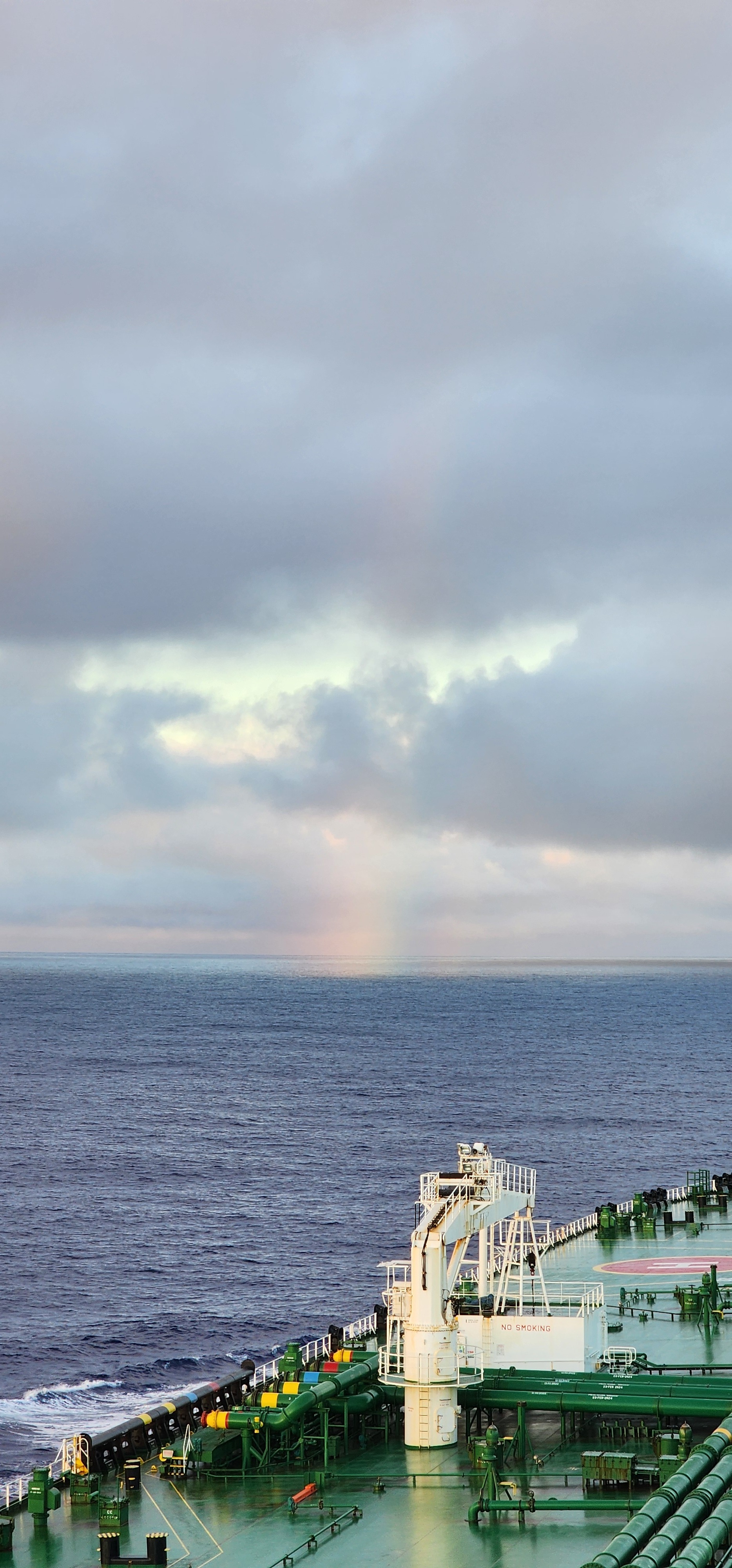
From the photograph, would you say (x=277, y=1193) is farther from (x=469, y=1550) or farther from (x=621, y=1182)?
(x=469, y=1550)

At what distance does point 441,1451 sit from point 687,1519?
14112 millimetres

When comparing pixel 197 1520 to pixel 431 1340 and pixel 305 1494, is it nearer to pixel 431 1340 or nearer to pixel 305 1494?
pixel 305 1494

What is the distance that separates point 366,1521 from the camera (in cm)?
4044

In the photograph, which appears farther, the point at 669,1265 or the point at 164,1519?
the point at 669,1265

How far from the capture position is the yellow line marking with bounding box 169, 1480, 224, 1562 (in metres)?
38.1

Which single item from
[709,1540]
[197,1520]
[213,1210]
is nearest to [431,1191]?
[197,1520]

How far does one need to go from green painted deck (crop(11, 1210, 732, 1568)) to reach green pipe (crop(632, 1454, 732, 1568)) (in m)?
3.95

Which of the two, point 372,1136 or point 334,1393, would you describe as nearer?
point 334,1393

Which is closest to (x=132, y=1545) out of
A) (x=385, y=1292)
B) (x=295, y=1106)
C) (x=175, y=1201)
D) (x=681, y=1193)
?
(x=385, y=1292)

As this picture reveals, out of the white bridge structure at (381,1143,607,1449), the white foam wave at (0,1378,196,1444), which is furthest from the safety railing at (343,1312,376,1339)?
the white foam wave at (0,1378,196,1444)

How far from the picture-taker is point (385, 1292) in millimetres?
47250

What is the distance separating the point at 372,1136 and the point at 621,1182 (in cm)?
3779

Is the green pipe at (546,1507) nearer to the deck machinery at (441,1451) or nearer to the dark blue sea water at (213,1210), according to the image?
the deck machinery at (441,1451)

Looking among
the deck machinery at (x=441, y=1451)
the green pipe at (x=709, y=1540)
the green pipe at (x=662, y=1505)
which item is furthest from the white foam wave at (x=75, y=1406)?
the green pipe at (x=709, y=1540)
